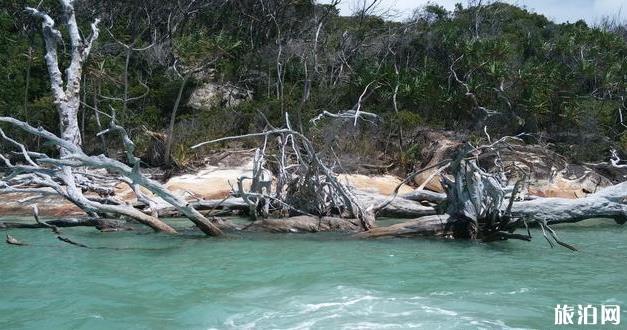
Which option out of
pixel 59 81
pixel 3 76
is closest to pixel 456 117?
pixel 59 81

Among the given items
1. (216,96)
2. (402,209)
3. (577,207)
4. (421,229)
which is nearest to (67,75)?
(216,96)

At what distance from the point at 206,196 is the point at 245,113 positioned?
9279 mm

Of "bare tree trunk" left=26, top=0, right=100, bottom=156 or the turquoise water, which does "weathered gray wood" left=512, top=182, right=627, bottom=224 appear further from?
"bare tree trunk" left=26, top=0, right=100, bottom=156

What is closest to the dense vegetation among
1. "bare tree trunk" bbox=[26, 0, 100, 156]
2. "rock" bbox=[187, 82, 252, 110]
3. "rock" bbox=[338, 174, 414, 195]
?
"rock" bbox=[187, 82, 252, 110]

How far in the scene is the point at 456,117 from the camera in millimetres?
27719

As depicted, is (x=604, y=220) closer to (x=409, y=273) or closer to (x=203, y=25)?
(x=409, y=273)

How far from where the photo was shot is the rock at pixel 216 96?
1064 inches

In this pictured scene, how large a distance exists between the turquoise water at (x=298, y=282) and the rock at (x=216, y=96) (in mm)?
16550

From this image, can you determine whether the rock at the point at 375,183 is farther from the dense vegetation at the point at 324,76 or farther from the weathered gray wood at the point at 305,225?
the weathered gray wood at the point at 305,225

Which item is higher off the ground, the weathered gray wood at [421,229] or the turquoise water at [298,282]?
the weathered gray wood at [421,229]

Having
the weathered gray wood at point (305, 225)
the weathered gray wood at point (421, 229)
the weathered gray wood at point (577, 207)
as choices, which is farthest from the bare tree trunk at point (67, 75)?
the weathered gray wood at point (577, 207)

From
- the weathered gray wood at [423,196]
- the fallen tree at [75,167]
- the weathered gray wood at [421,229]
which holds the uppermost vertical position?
the fallen tree at [75,167]

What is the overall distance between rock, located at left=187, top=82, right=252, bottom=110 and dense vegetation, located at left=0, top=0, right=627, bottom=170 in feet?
1.21

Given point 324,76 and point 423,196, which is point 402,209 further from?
point 324,76
